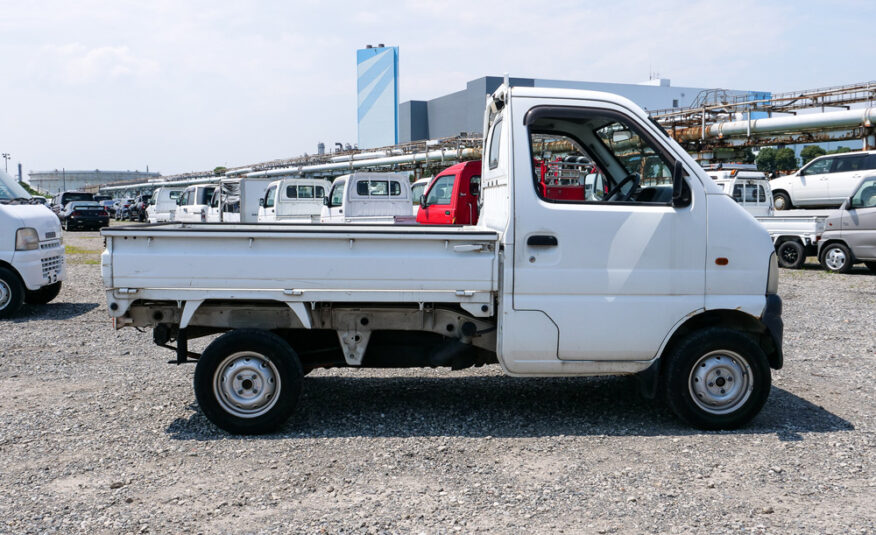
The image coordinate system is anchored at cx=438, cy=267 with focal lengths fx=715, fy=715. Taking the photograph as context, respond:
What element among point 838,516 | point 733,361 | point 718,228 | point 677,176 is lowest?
point 838,516

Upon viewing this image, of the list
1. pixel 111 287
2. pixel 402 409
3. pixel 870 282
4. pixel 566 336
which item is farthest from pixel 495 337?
pixel 870 282

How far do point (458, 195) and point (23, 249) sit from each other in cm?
849

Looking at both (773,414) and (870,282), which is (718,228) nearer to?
(773,414)

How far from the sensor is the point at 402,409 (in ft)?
19.1

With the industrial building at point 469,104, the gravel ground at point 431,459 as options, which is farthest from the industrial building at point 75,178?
the gravel ground at point 431,459

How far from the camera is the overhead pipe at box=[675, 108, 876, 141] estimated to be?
26.4 metres

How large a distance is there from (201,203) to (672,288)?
27227mm

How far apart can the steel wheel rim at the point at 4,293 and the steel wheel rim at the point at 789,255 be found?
16.8 meters

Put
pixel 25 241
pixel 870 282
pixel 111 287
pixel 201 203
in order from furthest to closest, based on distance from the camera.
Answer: pixel 201 203 → pixel 870 282 → pixel 25 241 → pixel 111 287

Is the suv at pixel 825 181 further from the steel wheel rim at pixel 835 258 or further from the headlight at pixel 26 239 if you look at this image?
the headlight at pixel 26 239

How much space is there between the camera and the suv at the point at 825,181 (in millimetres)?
21047

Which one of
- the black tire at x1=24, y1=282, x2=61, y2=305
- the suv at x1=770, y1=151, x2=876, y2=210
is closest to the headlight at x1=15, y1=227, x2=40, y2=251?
the black tire at x1=24, y1=282, x2=61, y2=305

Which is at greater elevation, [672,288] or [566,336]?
[672,288]

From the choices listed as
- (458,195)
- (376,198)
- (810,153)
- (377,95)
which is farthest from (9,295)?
(377,95)
